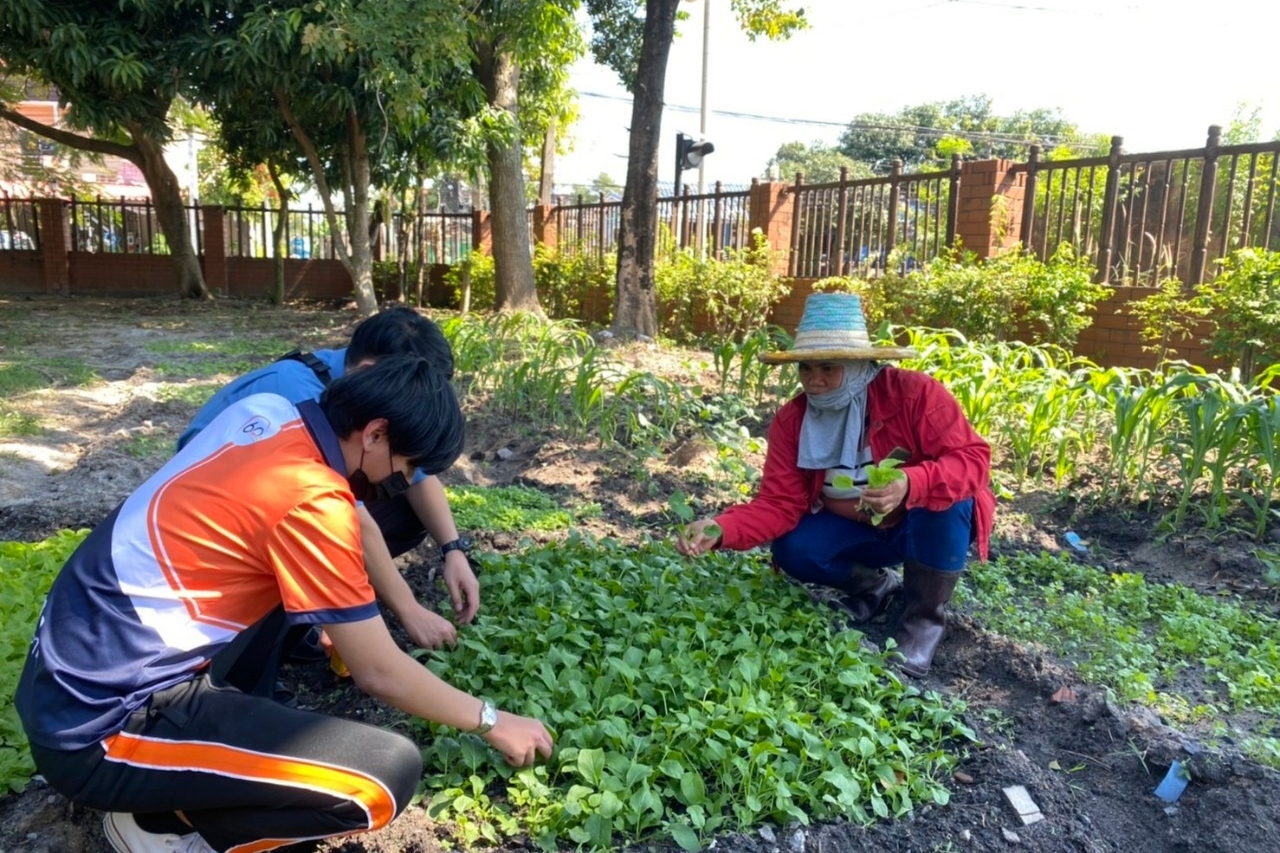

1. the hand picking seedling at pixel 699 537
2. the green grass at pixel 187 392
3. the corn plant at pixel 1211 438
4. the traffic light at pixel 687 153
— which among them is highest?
the traffic light at pixel 687 153

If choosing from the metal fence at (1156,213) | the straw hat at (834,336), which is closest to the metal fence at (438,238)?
the metal fence at (1156,213)

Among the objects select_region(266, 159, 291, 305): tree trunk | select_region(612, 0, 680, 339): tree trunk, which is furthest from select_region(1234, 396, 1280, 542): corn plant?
select_region(266, 159, 291, 305): tree trunk

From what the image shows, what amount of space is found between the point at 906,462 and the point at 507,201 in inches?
377

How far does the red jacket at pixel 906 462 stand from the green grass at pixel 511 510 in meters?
1.25

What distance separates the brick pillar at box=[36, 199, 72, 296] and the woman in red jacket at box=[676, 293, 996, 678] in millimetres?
19505

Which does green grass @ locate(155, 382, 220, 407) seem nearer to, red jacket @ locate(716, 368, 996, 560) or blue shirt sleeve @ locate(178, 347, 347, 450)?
blue shirt sleeve @ locate(178, 347, 347, 450)

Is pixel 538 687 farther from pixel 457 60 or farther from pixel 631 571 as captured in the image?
pixel 457 60

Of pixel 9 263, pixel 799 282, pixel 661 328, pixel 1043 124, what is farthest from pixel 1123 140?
pixel 1043 124

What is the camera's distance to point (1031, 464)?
5281 millimetres

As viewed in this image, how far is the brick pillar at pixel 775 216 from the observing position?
11.2 meters

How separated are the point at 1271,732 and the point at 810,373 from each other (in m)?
1.66

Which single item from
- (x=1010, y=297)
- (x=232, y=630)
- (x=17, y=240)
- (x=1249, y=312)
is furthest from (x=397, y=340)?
(x=17, y=240)

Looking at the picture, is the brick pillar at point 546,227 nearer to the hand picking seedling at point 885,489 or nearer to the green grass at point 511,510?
the green grass at point 511,510

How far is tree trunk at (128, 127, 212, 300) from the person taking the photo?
15.7 metres
